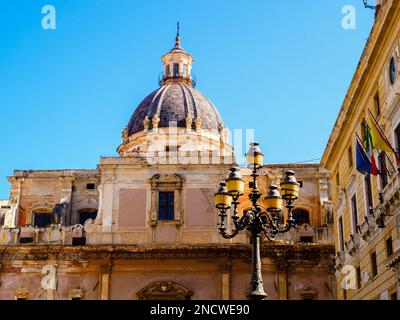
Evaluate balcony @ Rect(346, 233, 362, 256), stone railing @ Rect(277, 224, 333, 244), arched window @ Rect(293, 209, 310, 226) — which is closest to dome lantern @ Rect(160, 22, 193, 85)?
arched window @ Rect(293, 209, 310, 226)

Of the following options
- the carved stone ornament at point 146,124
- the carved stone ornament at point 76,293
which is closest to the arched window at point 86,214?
the carved stone ornament at point 76,293

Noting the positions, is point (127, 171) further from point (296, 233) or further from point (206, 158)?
point (296, 233)

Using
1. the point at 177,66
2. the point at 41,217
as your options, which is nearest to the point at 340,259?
the point at 41,217

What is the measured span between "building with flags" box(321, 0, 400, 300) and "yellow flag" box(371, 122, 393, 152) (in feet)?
0.09

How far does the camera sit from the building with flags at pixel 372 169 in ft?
63.2

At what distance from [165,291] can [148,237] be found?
332cm

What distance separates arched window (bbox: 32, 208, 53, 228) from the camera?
43.1 m

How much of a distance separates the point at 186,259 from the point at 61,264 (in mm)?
6760

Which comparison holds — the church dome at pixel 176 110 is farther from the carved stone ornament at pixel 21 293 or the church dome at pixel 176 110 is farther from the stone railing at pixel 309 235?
the carved stone ornament at pixel 21 293

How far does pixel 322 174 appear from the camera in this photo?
41.6 metres

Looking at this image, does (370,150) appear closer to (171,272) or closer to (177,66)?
(171,272)

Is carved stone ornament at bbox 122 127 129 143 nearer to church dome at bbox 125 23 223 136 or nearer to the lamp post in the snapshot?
church dome at bbox 125 23 223 136

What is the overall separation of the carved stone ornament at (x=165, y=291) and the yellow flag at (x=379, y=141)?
63.5ft
